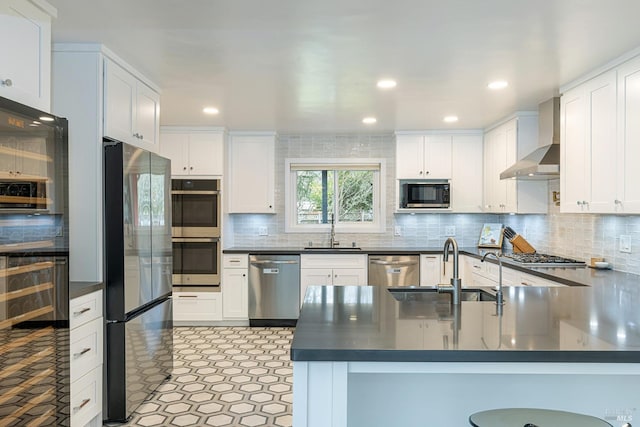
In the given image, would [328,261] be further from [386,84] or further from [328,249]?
[386,84]

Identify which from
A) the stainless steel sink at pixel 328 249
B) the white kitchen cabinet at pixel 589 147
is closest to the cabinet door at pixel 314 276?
the stainless steel sink at pixel 328 249

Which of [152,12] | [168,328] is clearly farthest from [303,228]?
[152,12]

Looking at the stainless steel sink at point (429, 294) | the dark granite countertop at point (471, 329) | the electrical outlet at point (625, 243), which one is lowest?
the stainless steel sink at point (429, 294)

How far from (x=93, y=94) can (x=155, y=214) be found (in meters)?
0.92

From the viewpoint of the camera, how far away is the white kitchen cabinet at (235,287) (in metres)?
5.57

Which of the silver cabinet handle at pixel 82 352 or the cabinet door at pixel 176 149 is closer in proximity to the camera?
the silver cabinet handle at pixel 82 352

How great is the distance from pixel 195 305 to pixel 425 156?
3259 millimetres

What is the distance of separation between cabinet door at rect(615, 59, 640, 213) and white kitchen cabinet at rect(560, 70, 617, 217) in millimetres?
63

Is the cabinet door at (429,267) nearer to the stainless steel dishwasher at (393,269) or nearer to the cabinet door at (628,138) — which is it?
the stainless steel dishwasher at (393,269)

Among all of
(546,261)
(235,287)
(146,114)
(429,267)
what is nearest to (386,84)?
(146,114)

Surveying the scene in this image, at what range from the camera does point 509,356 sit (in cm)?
147

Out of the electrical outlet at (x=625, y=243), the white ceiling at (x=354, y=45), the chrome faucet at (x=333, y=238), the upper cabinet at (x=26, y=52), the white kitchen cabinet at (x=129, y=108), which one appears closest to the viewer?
the upper cabinet at (x=26, y=52)

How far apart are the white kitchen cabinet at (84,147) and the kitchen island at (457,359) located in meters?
1.46

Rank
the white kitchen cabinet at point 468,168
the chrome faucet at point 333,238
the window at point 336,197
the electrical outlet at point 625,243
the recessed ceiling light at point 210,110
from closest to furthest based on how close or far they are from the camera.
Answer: the electrical outlet at point 625,243 → the recessed ceiling light at point 210,110 → the white kitchen cabinet at point 468,168 → the chrome faucet at point 333,238 → the window at point 336,197
